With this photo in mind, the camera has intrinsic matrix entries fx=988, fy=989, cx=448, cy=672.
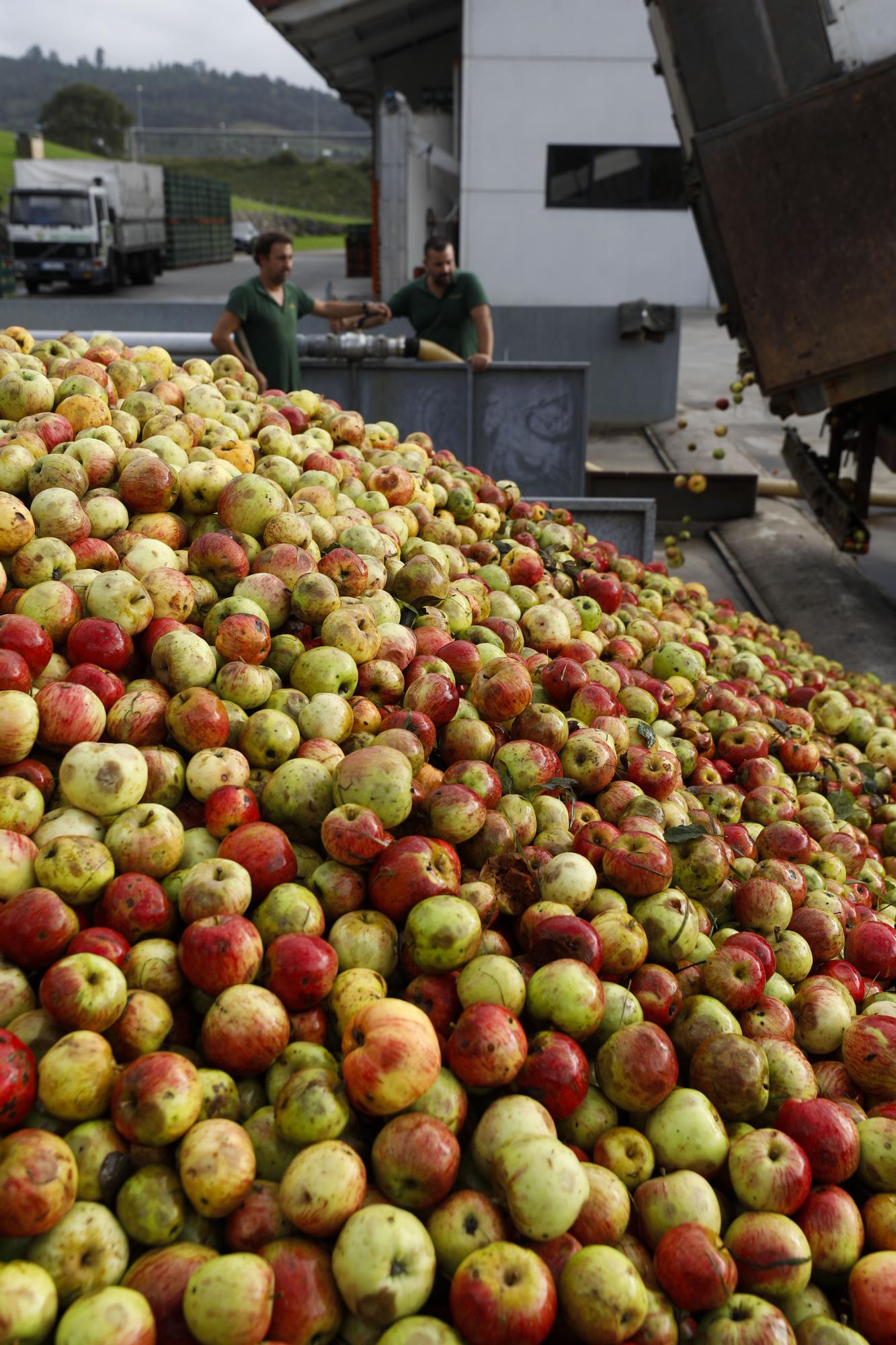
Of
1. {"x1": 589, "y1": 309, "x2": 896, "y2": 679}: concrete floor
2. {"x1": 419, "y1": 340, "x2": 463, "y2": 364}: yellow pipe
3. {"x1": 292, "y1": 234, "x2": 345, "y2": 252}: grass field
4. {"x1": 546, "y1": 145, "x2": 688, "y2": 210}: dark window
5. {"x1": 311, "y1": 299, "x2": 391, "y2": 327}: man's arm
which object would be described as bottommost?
{"x1": 589, "y1": 309, "x2": 896, "y2": 679}: concrete floor

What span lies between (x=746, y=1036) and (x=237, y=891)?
127 centimetres

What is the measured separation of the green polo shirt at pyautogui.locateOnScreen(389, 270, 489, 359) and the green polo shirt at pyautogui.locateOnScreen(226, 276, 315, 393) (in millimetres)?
1412

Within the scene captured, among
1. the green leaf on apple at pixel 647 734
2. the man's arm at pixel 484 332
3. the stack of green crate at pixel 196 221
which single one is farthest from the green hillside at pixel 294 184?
the green leaf on apple at pixel 647 734

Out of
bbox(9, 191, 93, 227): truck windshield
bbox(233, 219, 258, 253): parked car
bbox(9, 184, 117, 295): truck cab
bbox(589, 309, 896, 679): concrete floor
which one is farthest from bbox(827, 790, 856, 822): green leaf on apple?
bbox(233, 219, 258, 253): parked car

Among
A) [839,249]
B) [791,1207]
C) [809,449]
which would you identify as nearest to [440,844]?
[791,1207]

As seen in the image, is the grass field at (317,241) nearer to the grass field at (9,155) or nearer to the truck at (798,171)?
the grass field at (9,155)

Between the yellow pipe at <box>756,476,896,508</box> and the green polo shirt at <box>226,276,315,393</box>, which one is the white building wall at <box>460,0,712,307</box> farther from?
the green polo shirt at <box>226,276,315,393</box>

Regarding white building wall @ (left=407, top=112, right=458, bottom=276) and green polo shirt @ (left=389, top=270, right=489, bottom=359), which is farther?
white building wall @ (left=407, top=112, right=458, bottom=276)

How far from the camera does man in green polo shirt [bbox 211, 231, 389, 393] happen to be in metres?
6.98

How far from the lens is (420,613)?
3.47 m

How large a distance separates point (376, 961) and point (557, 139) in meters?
19.4

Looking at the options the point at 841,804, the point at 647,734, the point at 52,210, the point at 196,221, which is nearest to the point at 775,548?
the point at 841,804

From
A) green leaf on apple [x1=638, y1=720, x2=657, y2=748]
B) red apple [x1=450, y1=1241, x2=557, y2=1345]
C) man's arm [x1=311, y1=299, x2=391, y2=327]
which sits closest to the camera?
red apple [x1=450, y1=1241, x2=557, y2=1345]

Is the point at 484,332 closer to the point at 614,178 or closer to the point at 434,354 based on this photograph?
the point at 434,354
